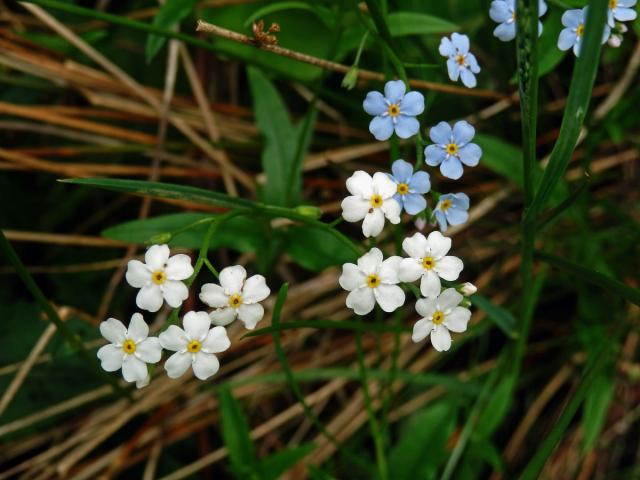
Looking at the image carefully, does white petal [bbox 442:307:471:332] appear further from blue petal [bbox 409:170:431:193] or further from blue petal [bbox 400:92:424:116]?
blue petal [bbox 400:92:424:116]

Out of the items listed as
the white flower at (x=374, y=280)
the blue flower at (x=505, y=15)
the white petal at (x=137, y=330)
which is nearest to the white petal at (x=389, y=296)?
the white flower at (x=374, y=280)

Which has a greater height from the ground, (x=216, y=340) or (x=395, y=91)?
(x=395, y=91)

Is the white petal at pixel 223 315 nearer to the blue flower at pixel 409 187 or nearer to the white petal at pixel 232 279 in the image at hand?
the white petal at pixel 232 279

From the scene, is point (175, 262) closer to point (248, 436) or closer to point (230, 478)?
point (248, 436)

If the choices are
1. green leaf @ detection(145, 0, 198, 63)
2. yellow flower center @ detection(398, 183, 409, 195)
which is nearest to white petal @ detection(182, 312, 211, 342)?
yellow flower center @ detection(398, 183, 409, 195)

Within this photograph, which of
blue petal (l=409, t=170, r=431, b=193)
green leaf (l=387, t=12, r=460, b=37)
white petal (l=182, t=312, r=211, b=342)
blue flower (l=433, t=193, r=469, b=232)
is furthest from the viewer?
green leaf (l=387, t=12, r=460, b=37)

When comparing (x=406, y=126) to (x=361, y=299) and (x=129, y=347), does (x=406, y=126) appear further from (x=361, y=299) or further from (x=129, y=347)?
(x=129, y=347)

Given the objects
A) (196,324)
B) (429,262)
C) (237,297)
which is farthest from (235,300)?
(429,262)
